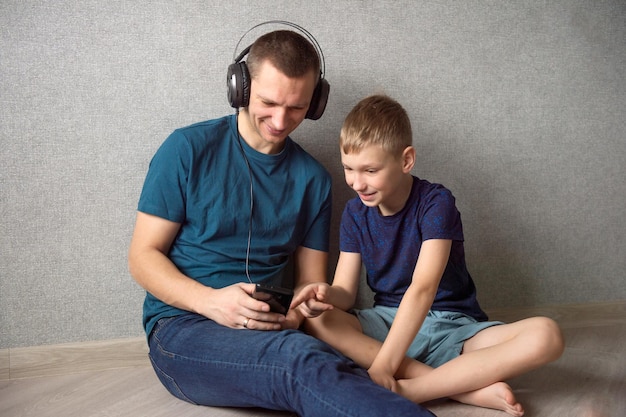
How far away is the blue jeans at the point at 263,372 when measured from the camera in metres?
1.13

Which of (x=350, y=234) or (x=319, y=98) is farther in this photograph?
(x=350, y=234)

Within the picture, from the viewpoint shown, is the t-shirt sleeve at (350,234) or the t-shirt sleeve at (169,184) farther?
the t-shirt sleeve at (350,234)

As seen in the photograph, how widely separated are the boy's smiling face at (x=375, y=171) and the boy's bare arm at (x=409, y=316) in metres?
0.20

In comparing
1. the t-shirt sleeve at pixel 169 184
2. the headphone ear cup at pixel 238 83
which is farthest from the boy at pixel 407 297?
the t-shirt sleeve at pixel 169 184

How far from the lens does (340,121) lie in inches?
76.5

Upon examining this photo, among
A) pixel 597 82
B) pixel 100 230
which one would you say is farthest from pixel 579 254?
pixel 100 230

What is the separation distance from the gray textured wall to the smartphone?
581mm

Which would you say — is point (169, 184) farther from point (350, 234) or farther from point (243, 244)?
point (350, 234)

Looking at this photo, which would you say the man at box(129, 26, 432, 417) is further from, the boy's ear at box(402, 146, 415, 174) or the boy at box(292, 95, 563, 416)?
the boy's ear at box(402, 146, 415, 174)

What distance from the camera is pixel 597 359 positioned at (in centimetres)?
186

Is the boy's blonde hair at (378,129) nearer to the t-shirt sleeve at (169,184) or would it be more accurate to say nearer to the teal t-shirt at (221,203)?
the teal t-shirt at (221,203)

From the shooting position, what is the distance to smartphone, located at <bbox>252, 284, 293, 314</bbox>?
1.35 meters

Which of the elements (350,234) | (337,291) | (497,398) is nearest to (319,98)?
(350,234)

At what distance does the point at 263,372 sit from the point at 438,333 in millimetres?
557
